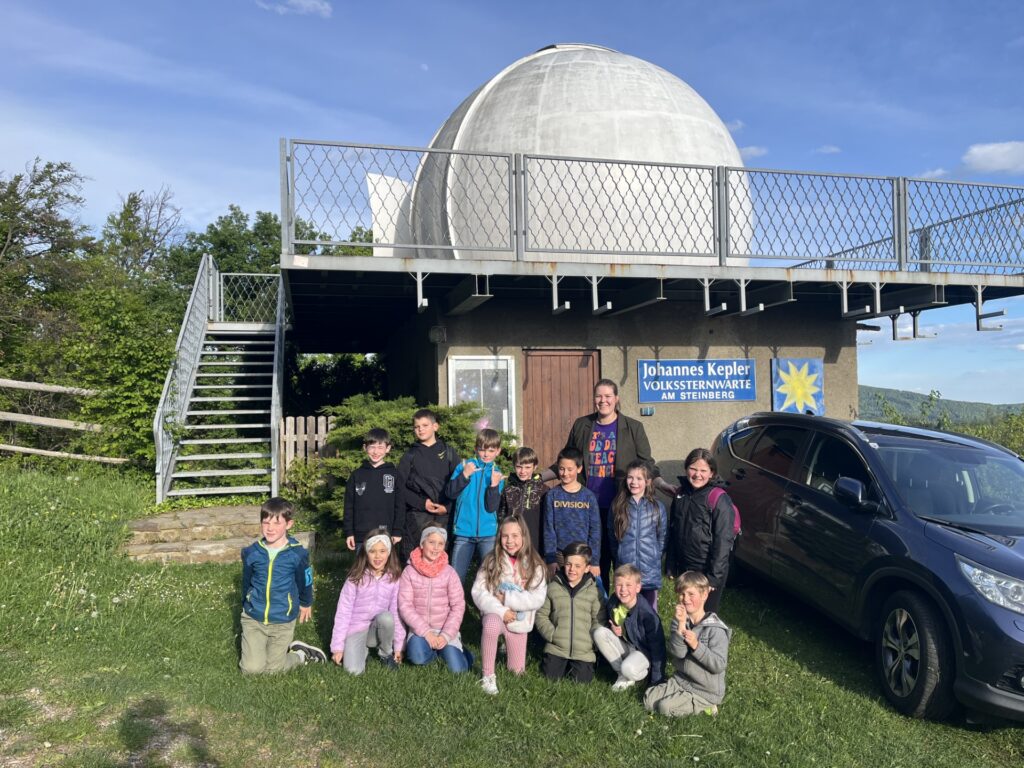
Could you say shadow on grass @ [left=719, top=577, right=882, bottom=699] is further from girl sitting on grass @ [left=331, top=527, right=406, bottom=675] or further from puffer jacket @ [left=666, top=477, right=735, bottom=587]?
girl sitting on grass @ [left=331, top=527, right=406, bottom=675]

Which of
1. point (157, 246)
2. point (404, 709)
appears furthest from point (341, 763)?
point (157, 246)

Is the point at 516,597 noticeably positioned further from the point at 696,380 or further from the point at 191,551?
the point at 696,380

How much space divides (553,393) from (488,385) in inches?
34.2

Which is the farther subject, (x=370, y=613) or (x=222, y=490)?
(x=222, y=490)

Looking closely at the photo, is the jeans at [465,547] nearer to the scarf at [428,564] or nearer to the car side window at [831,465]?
the scarf at [428,564]

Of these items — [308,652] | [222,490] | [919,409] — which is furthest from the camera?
[919,409]

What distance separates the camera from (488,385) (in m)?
8.94

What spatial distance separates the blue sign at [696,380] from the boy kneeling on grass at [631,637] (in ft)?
17.3

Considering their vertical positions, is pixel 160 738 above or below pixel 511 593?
below

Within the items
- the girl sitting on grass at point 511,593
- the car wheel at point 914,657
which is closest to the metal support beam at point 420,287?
the girl sitting on grass at point 511,593

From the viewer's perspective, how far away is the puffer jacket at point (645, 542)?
4.55 meters

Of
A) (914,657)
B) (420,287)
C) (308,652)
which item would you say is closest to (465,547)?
(308,652)

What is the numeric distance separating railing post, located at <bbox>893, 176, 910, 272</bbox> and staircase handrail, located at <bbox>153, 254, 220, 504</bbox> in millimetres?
8873

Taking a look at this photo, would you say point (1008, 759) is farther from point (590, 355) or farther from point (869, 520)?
point (590, 355)
